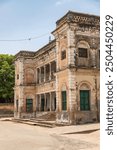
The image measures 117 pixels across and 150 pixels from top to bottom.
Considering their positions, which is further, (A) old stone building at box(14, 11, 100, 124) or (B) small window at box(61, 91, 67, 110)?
(B) small window at box(61, 91, 67, 110)

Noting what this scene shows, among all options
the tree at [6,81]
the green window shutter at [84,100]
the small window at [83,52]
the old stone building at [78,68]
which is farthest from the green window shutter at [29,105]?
the small window at [83,52]

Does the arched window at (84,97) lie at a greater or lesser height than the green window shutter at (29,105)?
greater

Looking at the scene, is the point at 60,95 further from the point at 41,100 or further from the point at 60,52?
the point at 41,100

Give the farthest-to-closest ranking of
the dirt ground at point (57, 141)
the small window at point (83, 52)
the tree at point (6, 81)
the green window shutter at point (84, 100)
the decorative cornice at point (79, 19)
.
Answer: the tree at point (6, 81) < the small window at point (83, 52) < the decorative cornice at point (79, 19) < the green window shutter at point (84, 100) < the dirt ground at point (57, 141)

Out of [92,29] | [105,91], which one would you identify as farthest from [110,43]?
[92,29]

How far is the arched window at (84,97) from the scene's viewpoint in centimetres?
2238

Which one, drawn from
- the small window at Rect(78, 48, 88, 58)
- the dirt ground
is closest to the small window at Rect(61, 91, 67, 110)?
the small window at Rect(78, 48, 88, 58)

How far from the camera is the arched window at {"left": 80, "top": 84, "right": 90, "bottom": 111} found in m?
22.4

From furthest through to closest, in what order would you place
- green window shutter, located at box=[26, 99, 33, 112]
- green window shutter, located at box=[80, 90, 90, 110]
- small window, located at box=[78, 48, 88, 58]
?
green window shutter, located at box=[26, 99, 33, 112], small window, located at box=[78, 48, 88, 58], green window shutter, located at box=[80, 90, 90, 110]

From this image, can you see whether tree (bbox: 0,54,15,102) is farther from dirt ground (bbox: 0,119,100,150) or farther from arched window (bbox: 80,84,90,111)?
dirt ground (bbox: 0,119,100,150)

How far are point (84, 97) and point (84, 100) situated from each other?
0.24 m

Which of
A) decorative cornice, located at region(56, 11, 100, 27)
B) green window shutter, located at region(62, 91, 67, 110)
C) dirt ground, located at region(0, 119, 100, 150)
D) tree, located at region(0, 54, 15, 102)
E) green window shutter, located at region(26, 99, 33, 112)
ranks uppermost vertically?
decorative cornice, located at region(56, 11, 100, 27)

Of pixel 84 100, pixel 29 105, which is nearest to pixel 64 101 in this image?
pixel 84 100

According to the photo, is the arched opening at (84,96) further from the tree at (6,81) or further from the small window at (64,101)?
the tree at (6,81)
